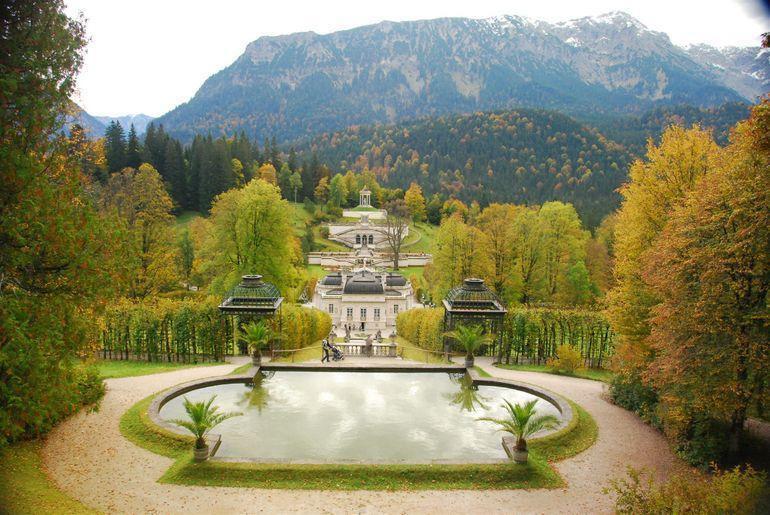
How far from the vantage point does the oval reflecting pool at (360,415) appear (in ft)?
46.0

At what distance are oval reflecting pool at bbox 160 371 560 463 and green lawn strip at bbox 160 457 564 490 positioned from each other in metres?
0.66

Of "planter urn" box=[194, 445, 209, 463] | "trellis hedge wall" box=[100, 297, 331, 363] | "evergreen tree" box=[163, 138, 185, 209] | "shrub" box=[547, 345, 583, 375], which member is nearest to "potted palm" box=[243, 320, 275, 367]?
"trellis hedge wall" box=[100, 297, 331, 363]

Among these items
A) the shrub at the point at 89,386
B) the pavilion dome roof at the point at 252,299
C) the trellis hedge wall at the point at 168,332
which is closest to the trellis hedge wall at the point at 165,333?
the trellis hedge wall at the point at 168,332

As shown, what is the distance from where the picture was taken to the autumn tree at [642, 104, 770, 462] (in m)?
11.8

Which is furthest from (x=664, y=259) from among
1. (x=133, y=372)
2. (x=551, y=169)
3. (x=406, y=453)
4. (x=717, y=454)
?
(x=551, y=169)

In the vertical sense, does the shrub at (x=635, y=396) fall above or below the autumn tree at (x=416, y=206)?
above

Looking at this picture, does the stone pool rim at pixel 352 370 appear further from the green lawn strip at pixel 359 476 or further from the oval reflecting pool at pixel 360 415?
the green lawn strip at pixel 359 476

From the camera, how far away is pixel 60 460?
12.4 metres

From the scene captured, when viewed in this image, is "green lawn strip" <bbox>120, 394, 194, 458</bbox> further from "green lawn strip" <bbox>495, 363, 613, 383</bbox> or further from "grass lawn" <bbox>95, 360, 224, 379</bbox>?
"green lawn strip" <bbox>495, 363, 613, 383</bbox>

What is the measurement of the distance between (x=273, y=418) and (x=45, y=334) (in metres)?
7.98

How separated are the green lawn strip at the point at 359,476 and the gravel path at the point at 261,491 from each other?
10.9 inches

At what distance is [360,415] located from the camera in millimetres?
16500

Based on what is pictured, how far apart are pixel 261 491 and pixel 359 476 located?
7.91ft

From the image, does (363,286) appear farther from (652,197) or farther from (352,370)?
(652,197)
